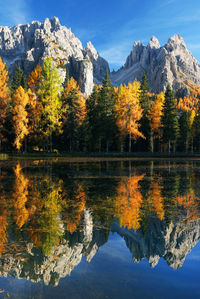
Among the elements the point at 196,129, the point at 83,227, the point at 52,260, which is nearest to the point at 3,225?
the point at 83,227

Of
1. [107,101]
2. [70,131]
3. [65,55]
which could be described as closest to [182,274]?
[70,131]

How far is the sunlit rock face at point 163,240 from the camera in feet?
13.3

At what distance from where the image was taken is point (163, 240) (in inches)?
185

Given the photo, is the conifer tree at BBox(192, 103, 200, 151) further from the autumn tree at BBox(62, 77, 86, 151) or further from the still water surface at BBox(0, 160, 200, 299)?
the still water surface at BBox(0, 160, 200, 299)

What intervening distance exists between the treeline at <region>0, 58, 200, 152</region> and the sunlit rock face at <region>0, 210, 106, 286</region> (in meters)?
35.2

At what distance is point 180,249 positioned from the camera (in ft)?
14.2

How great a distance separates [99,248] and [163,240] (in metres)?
1.32

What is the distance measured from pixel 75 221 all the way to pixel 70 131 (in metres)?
39.4

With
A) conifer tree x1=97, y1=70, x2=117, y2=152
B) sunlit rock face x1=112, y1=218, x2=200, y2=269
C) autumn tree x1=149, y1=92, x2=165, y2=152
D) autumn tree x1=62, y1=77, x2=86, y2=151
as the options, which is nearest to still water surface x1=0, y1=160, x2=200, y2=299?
sunlit rock face x1=112, y1=218, x2=200, y2=269

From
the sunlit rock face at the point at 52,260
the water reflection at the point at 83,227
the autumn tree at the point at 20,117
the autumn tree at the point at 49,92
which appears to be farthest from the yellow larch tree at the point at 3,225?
the autumn tree at the point at 20,117

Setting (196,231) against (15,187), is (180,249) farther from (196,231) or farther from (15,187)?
(15,187)

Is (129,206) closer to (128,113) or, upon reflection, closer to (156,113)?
(128,113)

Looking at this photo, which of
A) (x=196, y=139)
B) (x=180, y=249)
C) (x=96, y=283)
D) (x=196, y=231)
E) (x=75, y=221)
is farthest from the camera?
(x=196, y=139)

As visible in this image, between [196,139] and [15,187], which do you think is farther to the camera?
[196,139]
